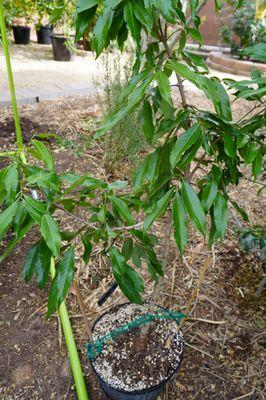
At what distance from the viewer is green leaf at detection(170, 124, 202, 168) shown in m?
0.70

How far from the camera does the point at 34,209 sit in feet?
2.25

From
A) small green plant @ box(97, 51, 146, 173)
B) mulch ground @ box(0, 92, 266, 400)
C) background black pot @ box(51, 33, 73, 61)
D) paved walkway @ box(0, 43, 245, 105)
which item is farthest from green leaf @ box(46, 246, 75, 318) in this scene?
background black pot @ box(51, 33, 73, 61)

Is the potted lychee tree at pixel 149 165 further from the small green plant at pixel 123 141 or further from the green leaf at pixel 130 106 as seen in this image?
the small green plant at pixel 123 141

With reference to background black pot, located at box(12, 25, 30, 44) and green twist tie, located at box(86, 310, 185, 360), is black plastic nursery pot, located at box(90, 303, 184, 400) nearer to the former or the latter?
green twist tie, located at box(86, 310, 185, 360)

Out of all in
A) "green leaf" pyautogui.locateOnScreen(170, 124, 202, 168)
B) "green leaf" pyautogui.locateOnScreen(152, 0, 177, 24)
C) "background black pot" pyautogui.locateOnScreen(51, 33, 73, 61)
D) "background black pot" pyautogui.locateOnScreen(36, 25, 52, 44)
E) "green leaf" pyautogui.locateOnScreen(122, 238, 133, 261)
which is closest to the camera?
"green leaf" pyautogui.locateOnScreen(152, 0, 177, 24)

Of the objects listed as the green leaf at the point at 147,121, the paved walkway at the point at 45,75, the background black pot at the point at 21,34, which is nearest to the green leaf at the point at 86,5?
the green leaf at the point at 147,121

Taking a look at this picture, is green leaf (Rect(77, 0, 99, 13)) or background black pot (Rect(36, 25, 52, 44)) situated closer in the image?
green leaf (Rect(77, 0, 99, 13))

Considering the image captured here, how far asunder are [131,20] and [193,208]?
1.31 ft

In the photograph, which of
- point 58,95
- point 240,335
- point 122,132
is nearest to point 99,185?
point 240,335

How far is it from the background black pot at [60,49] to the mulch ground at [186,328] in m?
4.48

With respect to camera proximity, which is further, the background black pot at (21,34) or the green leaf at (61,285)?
the background black pot at (21,34)

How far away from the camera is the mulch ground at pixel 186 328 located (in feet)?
4.51

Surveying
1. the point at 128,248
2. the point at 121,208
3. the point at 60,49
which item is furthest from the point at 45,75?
the point at 121,208

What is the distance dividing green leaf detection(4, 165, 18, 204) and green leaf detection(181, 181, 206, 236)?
0.36 meters
